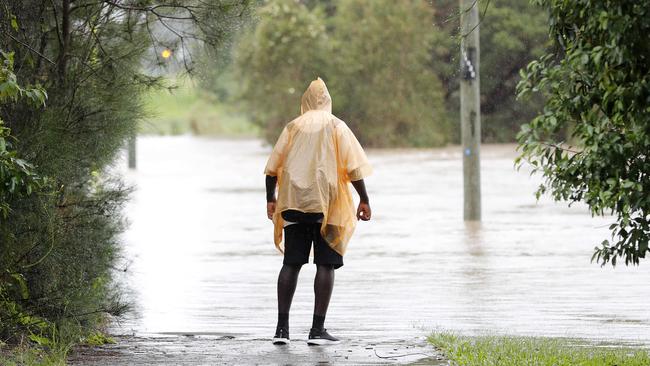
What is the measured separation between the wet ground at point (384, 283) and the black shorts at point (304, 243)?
1.76ft

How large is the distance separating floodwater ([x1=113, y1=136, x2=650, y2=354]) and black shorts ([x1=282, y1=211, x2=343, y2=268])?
2.10ft

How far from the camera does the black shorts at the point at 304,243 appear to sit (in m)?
8.05

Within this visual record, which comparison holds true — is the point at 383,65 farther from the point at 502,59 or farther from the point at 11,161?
the point at 11,161

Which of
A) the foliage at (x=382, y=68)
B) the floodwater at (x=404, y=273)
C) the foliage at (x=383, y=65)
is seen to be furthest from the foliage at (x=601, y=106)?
the foliage at (x=382, y=68)

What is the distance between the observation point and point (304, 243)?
8.12 metres

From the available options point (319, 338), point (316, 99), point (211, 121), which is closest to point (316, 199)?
point (316, 99)

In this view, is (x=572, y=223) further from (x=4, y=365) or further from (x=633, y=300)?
(x=4, y=365)

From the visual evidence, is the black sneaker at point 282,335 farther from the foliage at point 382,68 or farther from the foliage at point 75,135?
the foliage at point 382,68

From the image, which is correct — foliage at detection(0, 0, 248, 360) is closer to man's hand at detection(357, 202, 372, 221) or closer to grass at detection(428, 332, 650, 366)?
man's hand at detection(357, 202, 372, 221)

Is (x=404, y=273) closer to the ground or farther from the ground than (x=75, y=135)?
closer to the ground

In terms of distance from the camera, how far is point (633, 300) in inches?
428

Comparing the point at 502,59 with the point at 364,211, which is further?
the point at 502,59

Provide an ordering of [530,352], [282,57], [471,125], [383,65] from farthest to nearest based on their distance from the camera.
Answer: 1. [383,65]
2. [282,57]
3. [471,125]
4. [530,352]

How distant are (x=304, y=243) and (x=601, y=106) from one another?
2.50 m
